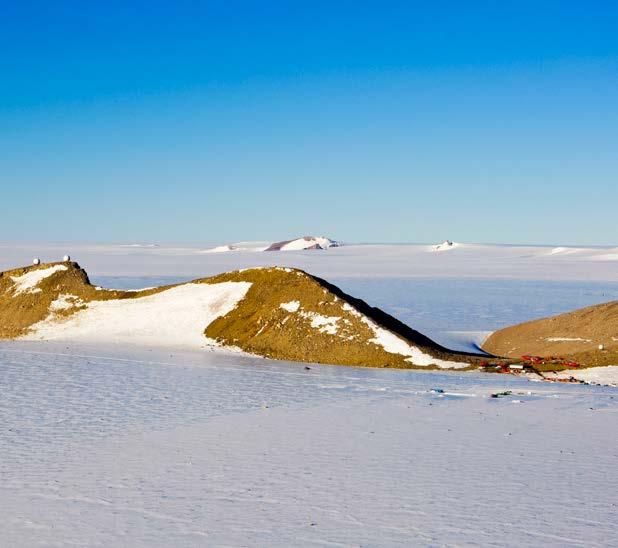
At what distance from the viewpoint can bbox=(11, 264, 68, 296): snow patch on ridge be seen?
112ft

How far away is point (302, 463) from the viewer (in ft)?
36.3

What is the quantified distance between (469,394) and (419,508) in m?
9.40

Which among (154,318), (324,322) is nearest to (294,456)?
(324,322)

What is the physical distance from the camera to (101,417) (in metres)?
14.3

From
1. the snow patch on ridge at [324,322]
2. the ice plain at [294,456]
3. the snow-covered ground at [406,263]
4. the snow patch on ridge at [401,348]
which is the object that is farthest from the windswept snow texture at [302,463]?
the snow-covered ground at [406,263]

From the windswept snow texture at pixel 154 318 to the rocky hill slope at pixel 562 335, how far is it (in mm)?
11463

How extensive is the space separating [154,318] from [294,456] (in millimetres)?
19221

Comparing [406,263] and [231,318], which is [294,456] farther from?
[406,263]

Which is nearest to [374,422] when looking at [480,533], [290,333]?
[480,533]

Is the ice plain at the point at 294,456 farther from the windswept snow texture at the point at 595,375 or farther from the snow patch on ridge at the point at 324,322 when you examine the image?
the snow patch on ridge at the point at 324,322

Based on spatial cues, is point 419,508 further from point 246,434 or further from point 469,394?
point 469,394

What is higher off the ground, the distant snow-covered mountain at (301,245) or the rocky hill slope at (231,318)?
the distant snow-covered mountain at (301,245)

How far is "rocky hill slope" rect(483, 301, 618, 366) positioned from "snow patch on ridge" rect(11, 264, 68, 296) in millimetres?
18883

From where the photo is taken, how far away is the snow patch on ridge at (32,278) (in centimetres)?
3425
